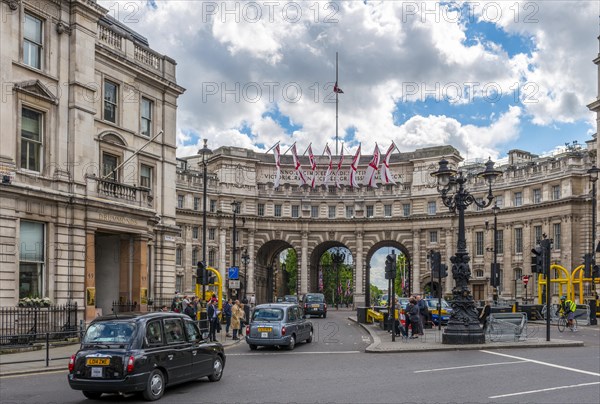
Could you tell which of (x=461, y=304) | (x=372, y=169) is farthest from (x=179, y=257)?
(x=461, y=304)

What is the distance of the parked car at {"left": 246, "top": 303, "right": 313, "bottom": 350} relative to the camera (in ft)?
82.9

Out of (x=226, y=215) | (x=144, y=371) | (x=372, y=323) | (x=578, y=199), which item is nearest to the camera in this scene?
(x=144, y=371)

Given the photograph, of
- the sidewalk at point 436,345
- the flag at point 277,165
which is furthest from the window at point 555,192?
the sidewalk at point 436,345

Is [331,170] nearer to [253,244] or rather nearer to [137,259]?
[253,244]

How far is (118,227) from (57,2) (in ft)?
31.3

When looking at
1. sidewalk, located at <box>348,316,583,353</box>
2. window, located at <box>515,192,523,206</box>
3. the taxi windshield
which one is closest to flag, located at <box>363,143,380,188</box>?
window, located at <box>515,192,523,206</box>

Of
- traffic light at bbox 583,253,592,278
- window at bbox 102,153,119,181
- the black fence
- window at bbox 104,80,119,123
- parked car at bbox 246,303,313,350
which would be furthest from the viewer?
traffic light at bbox 583,253,592,278

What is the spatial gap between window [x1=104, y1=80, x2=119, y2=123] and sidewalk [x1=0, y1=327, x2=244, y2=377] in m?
11.7

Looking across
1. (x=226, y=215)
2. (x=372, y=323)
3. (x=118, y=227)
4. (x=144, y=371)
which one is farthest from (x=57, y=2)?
(x=226, y=215)

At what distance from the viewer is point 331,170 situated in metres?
86.2

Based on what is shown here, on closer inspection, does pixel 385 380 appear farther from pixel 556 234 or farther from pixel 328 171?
pixel 328 171

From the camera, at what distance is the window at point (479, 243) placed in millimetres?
77562

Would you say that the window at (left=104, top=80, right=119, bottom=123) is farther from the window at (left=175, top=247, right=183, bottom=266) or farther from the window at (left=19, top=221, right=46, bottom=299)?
the window at (left=175, top=247, right=183, bottom=266)

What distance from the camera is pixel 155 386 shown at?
14.1m
